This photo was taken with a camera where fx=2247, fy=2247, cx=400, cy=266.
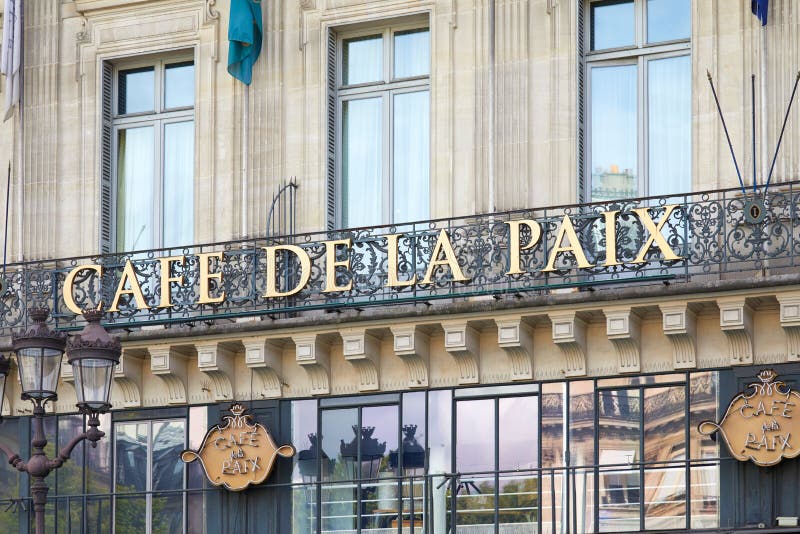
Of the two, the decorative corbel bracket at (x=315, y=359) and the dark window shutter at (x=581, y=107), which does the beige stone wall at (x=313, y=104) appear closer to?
the dark window shutter at (x=581, y=107)

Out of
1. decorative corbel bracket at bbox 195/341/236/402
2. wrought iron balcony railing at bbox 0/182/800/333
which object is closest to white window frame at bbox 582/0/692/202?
wrought iron balcony railing at bbox 0/182/800/333

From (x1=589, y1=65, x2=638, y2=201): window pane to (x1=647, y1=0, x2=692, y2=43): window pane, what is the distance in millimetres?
448

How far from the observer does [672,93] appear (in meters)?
23.1

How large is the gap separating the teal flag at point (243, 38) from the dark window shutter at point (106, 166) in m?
1.83

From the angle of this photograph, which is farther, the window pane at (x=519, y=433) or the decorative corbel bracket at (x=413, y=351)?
the decorative corbel bracket at (x=413, y=351)

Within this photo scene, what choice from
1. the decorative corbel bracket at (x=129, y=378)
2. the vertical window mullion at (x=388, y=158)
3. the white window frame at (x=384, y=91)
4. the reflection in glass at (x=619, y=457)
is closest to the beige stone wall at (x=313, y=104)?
the white window frame at (x=384, y=91)

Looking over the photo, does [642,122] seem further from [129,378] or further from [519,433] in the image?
[129,378]

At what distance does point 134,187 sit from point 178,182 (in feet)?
1.94

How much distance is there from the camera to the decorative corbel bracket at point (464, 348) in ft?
73.6

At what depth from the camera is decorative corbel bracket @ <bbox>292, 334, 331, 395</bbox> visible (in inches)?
908

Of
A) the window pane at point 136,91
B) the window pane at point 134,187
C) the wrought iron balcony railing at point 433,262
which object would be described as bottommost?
the wrought iron balcony railing at point 433,262

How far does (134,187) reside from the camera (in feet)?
84.0

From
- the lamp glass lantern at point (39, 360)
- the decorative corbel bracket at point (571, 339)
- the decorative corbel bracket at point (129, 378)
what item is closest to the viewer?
the lamp glass lantern at point (39, 360)

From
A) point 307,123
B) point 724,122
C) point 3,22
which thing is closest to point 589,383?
point 724,122
